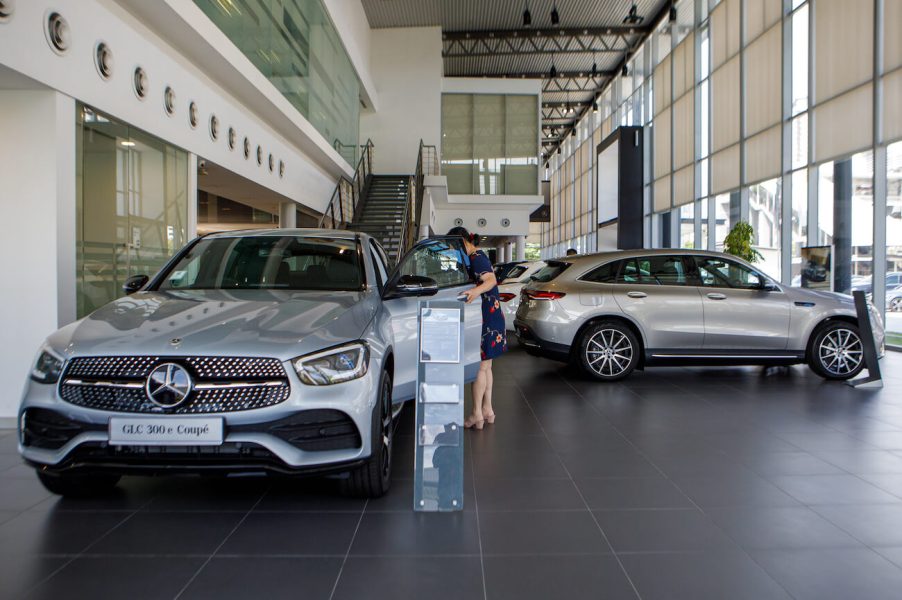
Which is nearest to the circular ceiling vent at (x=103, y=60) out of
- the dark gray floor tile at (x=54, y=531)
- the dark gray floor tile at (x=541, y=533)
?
the dark gray floor tile at (x=54, y=531)

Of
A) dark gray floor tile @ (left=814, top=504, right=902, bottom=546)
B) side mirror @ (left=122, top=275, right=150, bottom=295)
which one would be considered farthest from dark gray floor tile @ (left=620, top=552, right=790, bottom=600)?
side mirror @ (left=122, top=275, right=150, bottom=295)

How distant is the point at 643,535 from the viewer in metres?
3.09

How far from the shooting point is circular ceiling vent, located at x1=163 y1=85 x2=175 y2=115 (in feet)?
24.2

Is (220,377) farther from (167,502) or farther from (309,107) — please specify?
(309,107)

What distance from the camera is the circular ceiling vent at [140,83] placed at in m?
6.68

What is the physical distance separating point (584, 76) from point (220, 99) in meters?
23.5

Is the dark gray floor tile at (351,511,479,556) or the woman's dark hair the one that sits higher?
the woman's dark hair

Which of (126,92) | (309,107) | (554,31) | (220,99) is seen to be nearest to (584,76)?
(554,31)

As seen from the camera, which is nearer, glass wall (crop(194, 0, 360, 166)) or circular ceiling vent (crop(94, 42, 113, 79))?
circular ceiling vent (crop(94, 42, 113, 79))

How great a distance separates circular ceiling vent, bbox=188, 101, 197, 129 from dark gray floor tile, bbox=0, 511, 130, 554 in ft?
19.4

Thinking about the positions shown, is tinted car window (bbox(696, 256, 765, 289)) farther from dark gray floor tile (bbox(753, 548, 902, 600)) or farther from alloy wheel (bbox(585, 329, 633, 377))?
dark gray floor tile (bbox(753, 548, 902, 600))

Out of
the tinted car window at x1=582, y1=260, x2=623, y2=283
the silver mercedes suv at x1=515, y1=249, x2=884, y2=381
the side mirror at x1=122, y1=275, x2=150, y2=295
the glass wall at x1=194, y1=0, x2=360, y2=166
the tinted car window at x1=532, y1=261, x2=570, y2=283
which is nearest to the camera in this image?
the side mirror at x1=122, y1=275, x2=150, y2=295

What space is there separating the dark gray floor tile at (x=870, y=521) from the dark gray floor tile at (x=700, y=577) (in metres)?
0.72

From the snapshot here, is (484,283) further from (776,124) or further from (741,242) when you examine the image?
(776,124)
